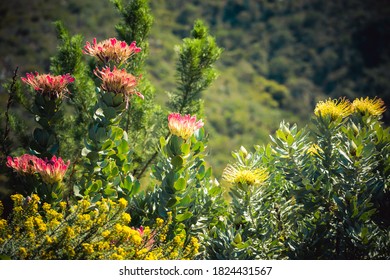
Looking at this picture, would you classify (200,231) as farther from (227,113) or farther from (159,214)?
(227,113)

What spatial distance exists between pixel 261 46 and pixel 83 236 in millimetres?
26251

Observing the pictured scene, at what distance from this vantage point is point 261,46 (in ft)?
88.1

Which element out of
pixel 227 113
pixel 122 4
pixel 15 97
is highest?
pixel 227 113

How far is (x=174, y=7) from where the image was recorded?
28.8m

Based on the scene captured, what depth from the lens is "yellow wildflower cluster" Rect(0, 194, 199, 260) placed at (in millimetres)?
1509

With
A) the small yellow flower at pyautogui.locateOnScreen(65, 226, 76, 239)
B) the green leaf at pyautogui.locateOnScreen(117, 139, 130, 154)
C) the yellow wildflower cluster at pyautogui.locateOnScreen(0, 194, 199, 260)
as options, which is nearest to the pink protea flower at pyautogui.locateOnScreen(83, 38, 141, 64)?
the green leaf at pyautogui.locateOnScreen(117, 139, 130, 154)

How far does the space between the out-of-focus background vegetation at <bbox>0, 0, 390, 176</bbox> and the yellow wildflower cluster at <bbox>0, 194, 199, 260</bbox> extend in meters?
15.3

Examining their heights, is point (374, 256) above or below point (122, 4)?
below

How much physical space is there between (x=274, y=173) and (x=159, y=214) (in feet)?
1.50

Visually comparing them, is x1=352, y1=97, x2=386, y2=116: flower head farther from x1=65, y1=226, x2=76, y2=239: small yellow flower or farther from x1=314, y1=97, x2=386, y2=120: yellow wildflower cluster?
x1=65, y1=226, x2=76, y2=239: small yellow flower

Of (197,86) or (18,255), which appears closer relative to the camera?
(18,255)

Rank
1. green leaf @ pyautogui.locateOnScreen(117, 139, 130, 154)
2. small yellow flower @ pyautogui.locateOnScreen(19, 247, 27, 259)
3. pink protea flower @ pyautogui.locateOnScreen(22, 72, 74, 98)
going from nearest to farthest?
small yellow flower @ pyautogui.locateOnScreen(19, 247, 27, 259) < pink protea flower @ pyautogui.locateOnScreen(22, 72, 74, 98) < green leaf @ pyautogui.locateOnScreen(117, 139, 130, 154)

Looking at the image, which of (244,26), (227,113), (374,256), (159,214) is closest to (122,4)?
(159,214)

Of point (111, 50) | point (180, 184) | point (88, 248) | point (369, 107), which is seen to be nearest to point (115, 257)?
point (88, 248)
